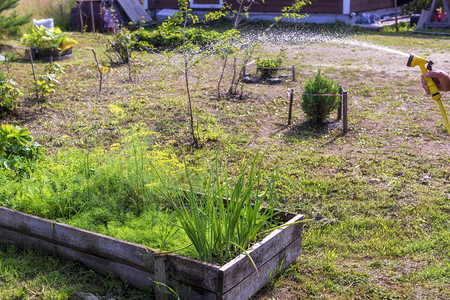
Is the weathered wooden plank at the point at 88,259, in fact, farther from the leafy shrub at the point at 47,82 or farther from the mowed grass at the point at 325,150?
the leafy shrub at the point at 47,82

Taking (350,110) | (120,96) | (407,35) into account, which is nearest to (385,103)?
(350,110)

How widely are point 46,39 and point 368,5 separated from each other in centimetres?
1430

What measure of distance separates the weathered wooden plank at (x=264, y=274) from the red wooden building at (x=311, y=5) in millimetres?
16728

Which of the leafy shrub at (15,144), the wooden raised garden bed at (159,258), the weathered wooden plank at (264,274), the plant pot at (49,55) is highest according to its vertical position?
the plant pot at (49,55)

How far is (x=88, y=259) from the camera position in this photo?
10.7 ft

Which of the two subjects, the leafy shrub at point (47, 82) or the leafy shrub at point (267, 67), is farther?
the leafy shrub at point (267, 67)

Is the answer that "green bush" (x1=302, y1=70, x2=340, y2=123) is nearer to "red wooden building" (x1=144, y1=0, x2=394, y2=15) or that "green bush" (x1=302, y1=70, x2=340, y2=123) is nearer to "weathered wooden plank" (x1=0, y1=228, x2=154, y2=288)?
"weathered wooden plank" (x1=0, y1=228, x2=154, y2=288)

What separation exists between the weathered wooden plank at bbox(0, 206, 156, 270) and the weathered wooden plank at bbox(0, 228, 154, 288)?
0.04m

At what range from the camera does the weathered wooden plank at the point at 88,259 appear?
10.1 feet

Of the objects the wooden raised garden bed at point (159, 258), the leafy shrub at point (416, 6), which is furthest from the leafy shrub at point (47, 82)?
the leafy shrub at point (416, 6)

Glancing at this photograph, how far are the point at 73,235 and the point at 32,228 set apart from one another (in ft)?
1.38

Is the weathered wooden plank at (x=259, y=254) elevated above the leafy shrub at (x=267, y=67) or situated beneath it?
situated beneath

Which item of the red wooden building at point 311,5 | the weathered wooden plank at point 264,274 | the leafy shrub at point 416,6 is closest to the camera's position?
the weathered wooden plank at point 264,274

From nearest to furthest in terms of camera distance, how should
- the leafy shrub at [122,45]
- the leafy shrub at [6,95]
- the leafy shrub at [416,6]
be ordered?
the leafy shrub at [6,95], the leafy shrub at [122,45], the leafy shrub at [416,6]
